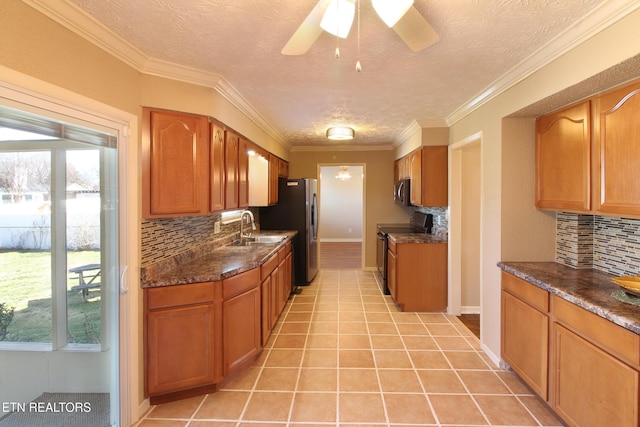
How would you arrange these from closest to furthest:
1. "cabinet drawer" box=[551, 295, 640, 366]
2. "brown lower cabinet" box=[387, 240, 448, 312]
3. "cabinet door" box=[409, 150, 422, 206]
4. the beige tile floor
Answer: "cabinet drawer" box=[551, 295, 640, 366] → the beige tile floor → "brown lower cabinet" box=[387, 240, 448, 312] → "cabinet door" box=[409, 150, 422, 206]

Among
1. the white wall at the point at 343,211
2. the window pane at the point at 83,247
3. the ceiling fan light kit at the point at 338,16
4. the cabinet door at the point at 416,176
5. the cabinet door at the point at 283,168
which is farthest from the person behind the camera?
the white wall at the point at 343,211

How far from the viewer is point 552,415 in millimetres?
1979

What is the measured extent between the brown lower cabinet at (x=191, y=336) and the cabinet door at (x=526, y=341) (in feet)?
6.55

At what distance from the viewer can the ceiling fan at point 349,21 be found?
112cm

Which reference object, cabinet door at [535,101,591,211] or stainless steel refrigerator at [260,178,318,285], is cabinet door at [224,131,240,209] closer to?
stainless steel refrigerator at [260,178,318,285]

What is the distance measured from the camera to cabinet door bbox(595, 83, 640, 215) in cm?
160

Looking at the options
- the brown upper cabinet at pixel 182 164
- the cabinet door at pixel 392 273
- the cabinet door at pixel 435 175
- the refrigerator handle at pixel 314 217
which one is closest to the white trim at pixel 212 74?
the brown upper cabinet at pixel 182 164

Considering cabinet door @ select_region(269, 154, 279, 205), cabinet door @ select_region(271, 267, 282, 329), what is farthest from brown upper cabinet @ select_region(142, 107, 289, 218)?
cabinet door @ select_region(269, 154, 279, 205)

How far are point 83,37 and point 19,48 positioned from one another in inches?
14.7

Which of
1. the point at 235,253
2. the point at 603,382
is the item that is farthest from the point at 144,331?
the point at 603,382

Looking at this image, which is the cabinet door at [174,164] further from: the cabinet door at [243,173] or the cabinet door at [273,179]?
the cabinet door at [273,179]

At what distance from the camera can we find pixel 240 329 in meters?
2.38

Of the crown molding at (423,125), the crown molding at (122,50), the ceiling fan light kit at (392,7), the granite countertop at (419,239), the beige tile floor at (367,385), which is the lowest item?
the beige tile floor at (367,385)

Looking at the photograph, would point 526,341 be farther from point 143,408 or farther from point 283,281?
point 143,408
